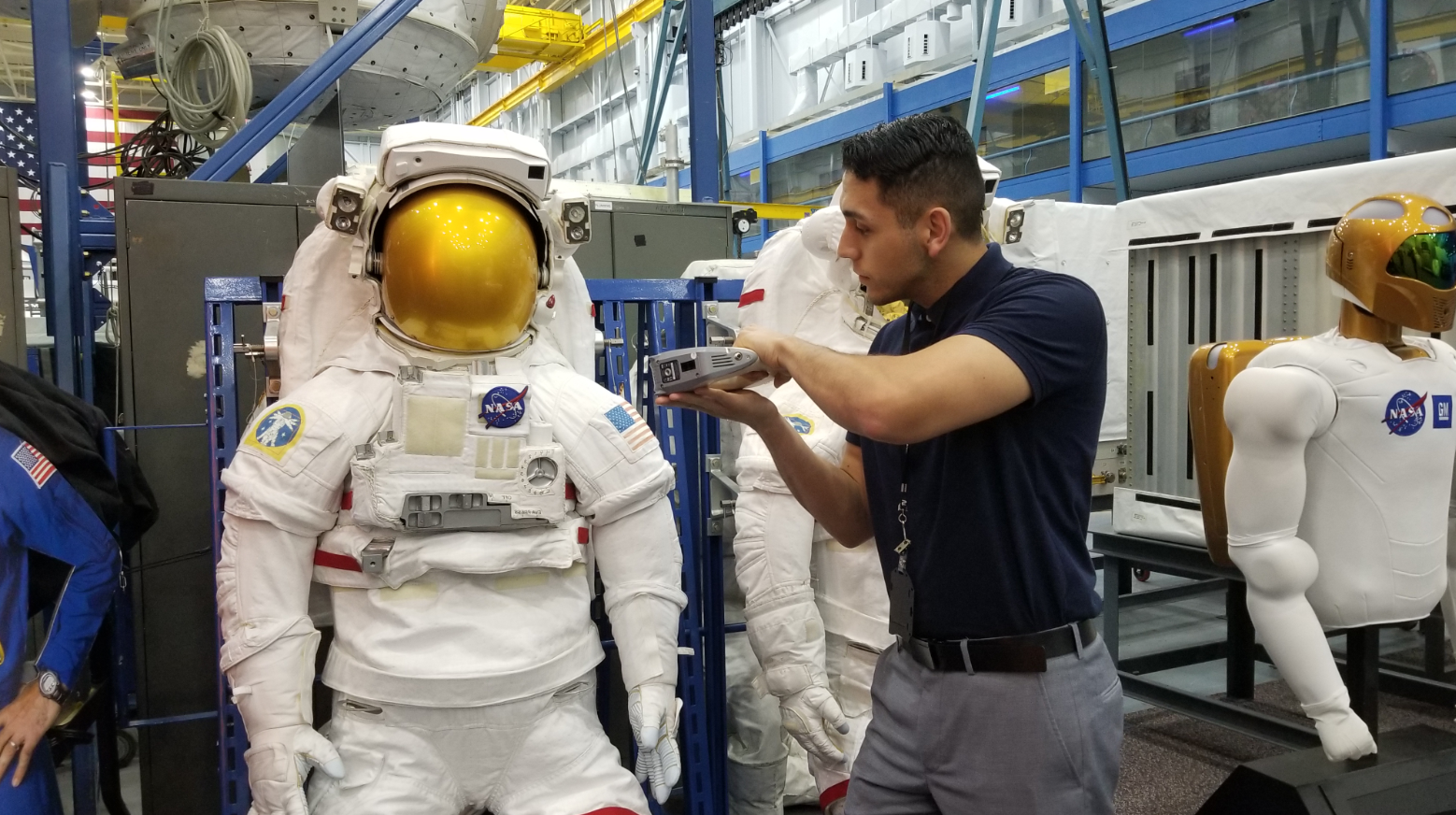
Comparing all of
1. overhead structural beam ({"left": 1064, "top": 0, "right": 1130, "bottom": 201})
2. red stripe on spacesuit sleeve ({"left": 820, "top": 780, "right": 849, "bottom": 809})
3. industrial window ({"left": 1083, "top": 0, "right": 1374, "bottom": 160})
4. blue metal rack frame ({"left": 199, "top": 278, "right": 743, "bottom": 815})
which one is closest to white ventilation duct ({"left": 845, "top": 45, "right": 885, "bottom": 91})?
industrial window ({"left": 1083, "top": 0, "right": 1374, "bottom": 160})

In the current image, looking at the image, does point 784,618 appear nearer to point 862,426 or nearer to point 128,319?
point 862,426

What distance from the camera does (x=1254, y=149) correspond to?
323 inches

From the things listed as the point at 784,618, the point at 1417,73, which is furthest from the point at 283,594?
the point at 1417,73

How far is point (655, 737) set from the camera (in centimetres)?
225

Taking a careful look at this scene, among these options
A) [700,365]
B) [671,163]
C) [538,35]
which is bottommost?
[700,365]

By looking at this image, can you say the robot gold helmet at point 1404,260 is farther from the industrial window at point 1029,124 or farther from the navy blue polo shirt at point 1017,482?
the industrial window at point 1029,124

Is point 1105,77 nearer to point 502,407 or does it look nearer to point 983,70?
point 983,70

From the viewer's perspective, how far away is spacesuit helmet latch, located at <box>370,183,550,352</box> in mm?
2086

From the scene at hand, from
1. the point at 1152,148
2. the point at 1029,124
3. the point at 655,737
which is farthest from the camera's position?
the point at 1029,124

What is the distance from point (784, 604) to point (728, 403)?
3.97 ft

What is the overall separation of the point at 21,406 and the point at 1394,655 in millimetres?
5763

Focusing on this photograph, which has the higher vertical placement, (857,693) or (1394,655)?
(857,693)

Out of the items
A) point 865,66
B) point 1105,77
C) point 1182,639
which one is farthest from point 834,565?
point 865,66

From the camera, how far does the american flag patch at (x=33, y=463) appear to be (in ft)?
7.39
